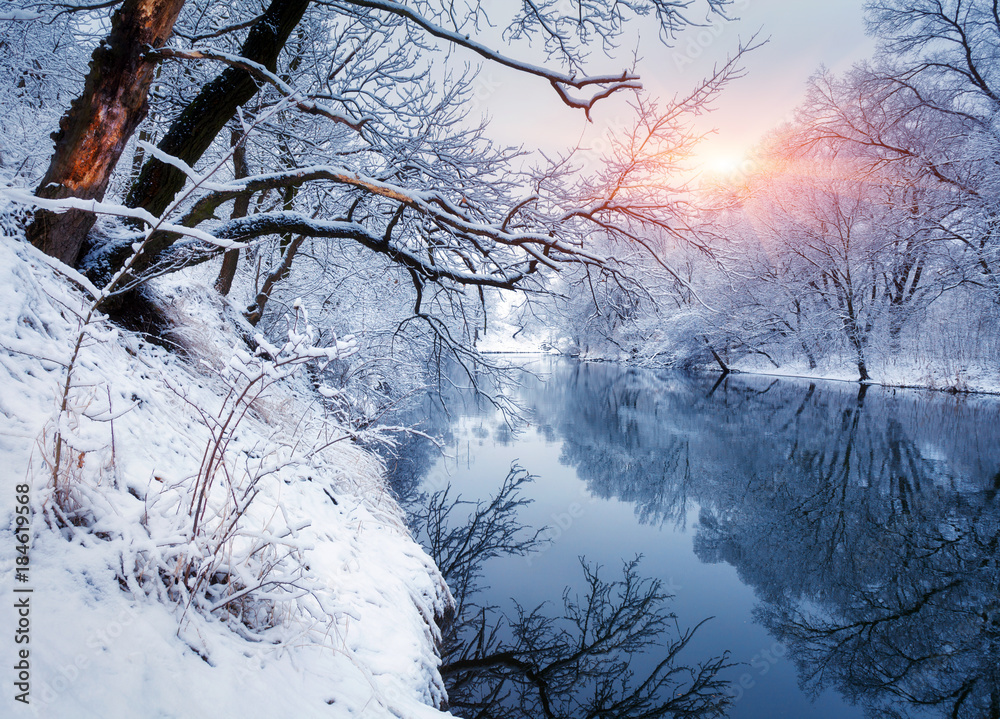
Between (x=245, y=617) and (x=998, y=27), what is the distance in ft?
64.5

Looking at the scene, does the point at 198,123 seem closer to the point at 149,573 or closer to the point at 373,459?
the point at 149,573

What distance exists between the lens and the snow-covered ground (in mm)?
1134

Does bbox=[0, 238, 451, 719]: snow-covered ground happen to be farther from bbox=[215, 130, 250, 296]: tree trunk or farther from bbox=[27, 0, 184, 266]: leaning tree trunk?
bbox=[215, 130, 250, 296]: tree trunk

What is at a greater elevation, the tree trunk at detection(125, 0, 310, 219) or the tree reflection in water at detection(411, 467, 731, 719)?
the tree trunk at detection(125, 0, 310, 219)

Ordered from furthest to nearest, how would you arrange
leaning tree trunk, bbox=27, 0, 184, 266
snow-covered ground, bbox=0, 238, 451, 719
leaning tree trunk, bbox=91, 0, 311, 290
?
leaning tree trunk, bbox=91, 0, 311, 290
leaning tree trunk, bbox=27, 0, 184, 266
snow-covered ground, bbox=0, 238, 451, 719

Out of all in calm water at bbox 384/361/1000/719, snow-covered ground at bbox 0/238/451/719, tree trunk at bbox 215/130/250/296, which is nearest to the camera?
snow-covered ground at bbox 0/238/451/719

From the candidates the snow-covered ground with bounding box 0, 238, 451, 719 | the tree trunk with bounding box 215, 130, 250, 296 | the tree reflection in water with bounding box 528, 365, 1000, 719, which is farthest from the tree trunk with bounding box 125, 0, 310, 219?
the tree reflection in water with bounding box 528, 365, 1000, 719

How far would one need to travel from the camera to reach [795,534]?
5.23 metres

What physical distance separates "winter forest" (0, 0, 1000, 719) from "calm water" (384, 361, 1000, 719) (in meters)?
0.04

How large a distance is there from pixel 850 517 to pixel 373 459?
6.07 m

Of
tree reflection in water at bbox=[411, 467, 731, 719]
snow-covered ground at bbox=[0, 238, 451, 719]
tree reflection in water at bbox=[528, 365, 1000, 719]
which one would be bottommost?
tree reflection in water at bbox=[411, 467, 731, 719]

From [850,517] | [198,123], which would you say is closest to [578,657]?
[850,517]

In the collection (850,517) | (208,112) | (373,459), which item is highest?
(208,112)

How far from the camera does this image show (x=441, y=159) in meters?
4.25
